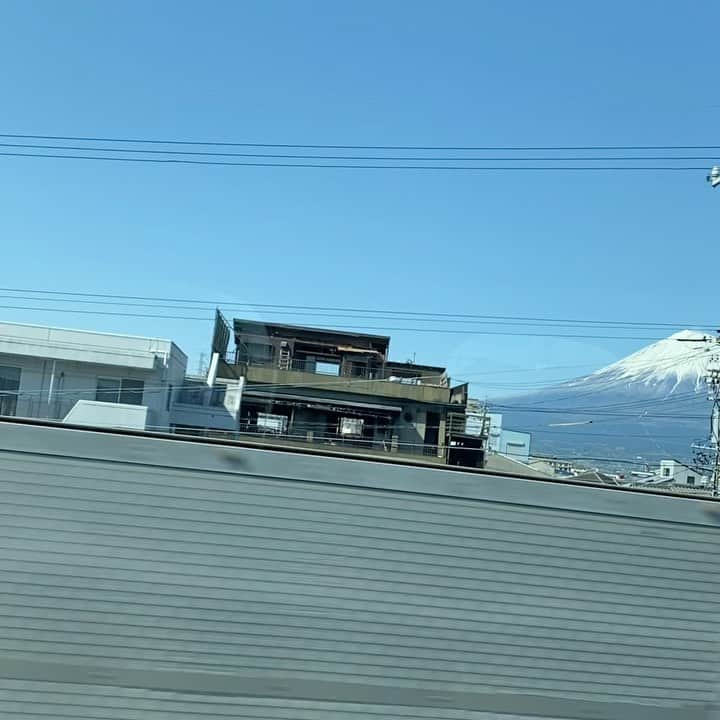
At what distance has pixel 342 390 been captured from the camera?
93.5 feet

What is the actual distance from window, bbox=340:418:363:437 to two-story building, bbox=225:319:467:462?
0.04m

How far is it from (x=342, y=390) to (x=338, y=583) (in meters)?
24.4

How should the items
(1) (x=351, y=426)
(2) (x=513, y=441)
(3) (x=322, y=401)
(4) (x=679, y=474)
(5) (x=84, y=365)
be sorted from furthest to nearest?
(1) (x=351, y=426)
(3) (x=322, y=401)
(2) (x=513, y=441)
(5) (x=84, y=365)
(4) (x=679, y=474)

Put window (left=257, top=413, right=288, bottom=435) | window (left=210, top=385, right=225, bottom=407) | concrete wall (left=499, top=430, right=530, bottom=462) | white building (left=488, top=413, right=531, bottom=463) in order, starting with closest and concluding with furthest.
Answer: concrete wall (left=499, top=430, right=530, bottom=462), white building (left=488, top=413, right=531, bottom=463), window (left=210, top=385, right=225, bottom=407), window (left=257, top=413, right=288, bottom=435)

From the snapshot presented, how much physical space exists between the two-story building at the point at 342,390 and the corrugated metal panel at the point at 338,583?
803 inches

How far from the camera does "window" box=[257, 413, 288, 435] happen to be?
24.2 m

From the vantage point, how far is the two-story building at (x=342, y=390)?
2620 cm

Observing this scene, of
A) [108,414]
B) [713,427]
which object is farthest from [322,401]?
[713,427]

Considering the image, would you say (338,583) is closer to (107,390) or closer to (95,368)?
(107,390)

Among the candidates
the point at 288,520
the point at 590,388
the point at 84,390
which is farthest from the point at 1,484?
the point at 590,388

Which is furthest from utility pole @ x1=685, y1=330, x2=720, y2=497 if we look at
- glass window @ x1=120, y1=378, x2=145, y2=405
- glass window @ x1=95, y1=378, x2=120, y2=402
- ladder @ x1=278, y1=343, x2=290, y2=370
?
glass window @ x1=95, y1=378, x2=120, y2=402

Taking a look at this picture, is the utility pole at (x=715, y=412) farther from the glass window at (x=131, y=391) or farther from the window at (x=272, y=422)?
the glass window at (x=131, y=391)

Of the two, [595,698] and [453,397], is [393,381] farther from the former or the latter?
[595,698]

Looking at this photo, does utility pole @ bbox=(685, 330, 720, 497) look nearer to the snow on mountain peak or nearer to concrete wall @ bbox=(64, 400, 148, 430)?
the snow on mountain peak
